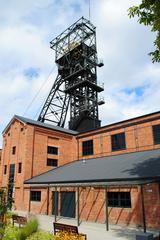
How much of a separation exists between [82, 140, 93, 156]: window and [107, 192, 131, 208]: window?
9.29 m

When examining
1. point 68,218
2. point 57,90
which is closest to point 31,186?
point 68,218

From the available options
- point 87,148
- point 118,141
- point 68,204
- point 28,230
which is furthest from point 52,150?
point 28,230

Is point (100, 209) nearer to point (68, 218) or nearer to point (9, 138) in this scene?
point (68, 218)

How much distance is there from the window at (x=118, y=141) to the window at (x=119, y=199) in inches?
277

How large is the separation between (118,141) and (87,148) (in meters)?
4.45

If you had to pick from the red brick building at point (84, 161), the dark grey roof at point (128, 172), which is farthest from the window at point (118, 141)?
the dark grey roof at point (128, 172)

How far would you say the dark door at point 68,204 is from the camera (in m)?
18.7

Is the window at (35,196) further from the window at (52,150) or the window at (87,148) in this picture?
the window at (87,148)

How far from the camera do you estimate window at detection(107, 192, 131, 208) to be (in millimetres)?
15219

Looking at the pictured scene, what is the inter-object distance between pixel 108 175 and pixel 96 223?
350cm

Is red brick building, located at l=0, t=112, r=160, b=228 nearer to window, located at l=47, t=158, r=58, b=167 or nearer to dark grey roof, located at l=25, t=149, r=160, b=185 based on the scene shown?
window, located at l=47, t=158, r=58, b=167

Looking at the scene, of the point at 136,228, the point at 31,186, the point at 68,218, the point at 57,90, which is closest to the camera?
the point at 136,228

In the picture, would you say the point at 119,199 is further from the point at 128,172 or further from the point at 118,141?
the point at 118,141

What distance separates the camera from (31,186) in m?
21.6
